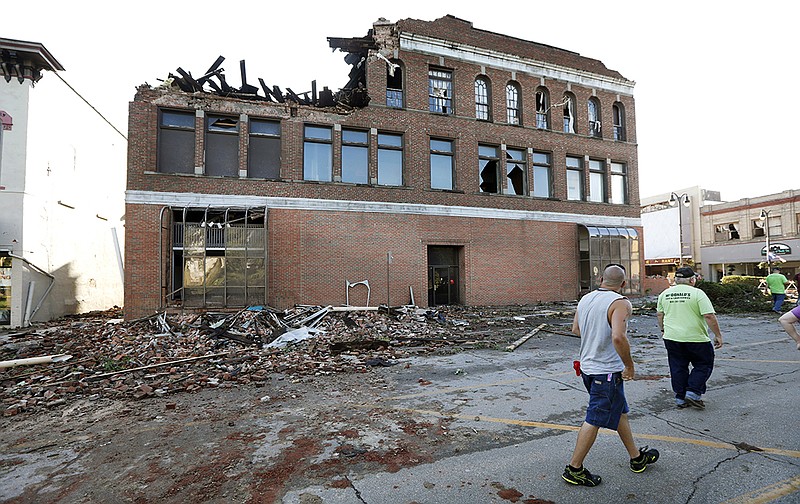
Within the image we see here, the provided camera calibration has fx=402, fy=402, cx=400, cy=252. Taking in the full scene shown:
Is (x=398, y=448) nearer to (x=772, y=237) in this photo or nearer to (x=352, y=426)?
(x=352, y=426)

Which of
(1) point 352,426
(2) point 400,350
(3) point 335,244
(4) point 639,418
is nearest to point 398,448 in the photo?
(1) point 352,426

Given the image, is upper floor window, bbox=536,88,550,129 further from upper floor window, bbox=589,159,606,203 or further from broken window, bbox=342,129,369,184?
broken window, bbox=342,129,369,184

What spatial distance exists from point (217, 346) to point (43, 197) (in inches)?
446

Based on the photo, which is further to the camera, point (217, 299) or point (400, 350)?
point (217, 299)

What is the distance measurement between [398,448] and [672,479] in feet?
7.96

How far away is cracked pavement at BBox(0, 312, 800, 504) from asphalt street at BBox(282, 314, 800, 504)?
0.06 ft

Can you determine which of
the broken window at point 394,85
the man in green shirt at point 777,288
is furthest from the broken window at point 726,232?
the broken window at point 394,85

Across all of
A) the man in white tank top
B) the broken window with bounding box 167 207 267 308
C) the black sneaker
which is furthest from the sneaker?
the broken window with bounding box 167 207 267 308

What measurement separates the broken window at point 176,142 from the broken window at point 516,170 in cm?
1411

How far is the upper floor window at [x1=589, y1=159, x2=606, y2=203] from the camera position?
21812 mm

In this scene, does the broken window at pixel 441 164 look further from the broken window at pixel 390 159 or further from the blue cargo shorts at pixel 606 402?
the blue cargo shorts at pixel 606 402

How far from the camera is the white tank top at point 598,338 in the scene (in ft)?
11.4

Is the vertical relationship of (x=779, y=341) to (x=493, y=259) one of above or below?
below

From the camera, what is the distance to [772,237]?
34.8m
